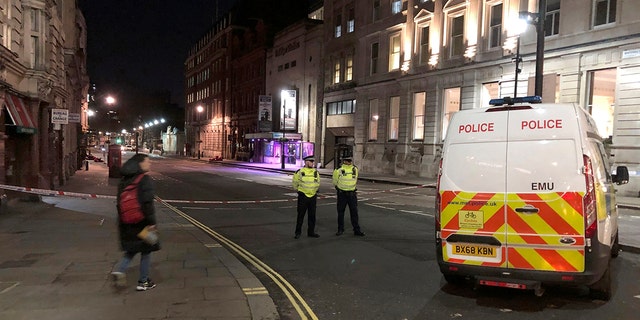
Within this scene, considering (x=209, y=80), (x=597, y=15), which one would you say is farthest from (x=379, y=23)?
(x=209, y=80)

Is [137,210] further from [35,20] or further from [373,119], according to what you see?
[373,119]

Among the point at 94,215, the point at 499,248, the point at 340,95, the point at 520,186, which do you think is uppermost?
the point at 340,95

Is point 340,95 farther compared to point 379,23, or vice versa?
point 340,95

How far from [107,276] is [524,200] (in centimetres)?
537

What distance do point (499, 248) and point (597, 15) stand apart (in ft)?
70.2

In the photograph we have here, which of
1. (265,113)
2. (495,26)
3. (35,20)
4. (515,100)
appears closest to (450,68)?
(495,26)

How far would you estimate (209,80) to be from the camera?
250 feet

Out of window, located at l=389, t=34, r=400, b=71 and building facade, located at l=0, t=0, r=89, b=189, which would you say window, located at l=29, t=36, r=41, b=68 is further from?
window, located at l=389, t=34, r=400, b=71

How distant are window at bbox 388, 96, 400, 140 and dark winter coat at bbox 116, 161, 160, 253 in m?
30.2

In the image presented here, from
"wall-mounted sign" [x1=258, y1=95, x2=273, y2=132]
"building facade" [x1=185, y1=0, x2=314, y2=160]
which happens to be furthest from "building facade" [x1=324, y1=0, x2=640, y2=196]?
"building facade" [x1=185, y1=0, x2=314, y2=160]

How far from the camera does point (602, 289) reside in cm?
562

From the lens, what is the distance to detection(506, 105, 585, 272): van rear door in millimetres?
5105

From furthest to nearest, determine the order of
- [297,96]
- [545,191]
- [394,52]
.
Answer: [297,96]
[394,52]
[545,191]

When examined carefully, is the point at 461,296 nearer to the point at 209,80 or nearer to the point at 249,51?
the point at 249,51
